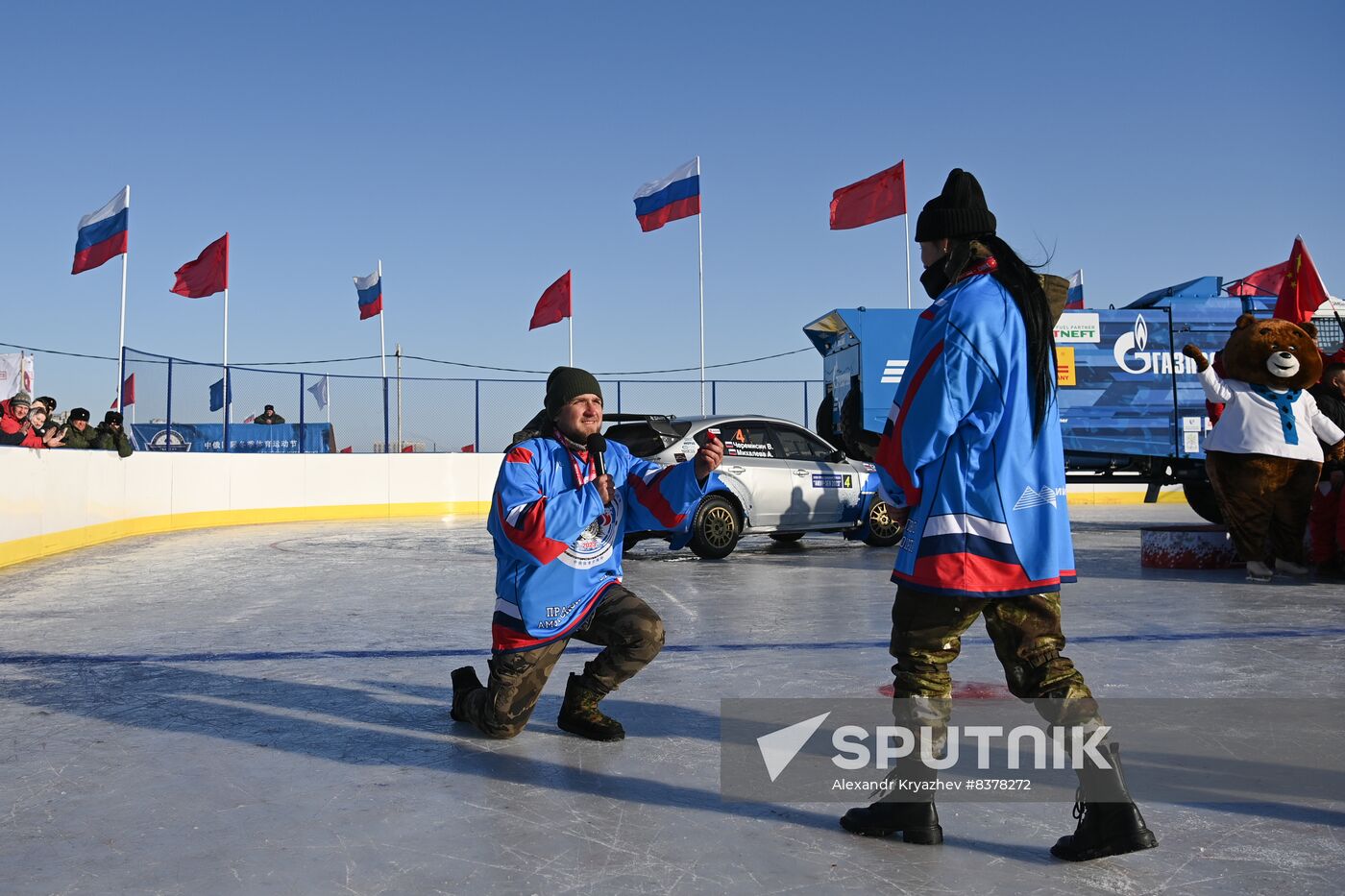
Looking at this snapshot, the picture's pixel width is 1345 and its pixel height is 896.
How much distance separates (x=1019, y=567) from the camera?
278 cm

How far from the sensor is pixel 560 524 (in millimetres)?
3668

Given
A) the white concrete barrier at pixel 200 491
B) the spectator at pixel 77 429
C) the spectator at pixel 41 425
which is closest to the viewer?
the white concrete barrier at pixel 200 491

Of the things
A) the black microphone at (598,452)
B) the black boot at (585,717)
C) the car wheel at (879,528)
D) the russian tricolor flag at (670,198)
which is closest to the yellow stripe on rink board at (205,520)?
the russian tricolor flag at (670,198)

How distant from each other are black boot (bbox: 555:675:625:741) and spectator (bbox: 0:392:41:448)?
30.2ft

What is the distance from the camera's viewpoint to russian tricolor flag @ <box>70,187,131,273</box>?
61.6 ft

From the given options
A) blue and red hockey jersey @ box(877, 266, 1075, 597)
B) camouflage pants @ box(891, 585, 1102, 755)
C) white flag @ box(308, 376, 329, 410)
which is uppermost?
white flag @ box(308, 376, 329, 410)

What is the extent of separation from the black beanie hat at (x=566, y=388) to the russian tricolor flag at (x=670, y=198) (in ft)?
65.6

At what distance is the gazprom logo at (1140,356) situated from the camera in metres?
14.8

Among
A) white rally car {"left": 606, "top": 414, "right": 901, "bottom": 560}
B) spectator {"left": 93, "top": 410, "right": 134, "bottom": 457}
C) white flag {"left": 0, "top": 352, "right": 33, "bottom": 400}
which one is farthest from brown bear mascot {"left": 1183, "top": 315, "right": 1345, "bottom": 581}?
white flag {"left": 0, "top": 352, "right": 33, "bottom": 400}

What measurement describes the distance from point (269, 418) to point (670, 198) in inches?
369

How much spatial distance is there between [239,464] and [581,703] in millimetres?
15593

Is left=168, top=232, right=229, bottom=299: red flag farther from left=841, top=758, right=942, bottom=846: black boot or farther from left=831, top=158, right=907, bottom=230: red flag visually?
left=841, top=758, right=942, bottom=846: black boot

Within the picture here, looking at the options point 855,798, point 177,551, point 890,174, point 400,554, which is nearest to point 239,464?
point 177,551

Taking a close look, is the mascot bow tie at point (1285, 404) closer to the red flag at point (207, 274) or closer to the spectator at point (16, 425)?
the spectator at point (16, 425)
